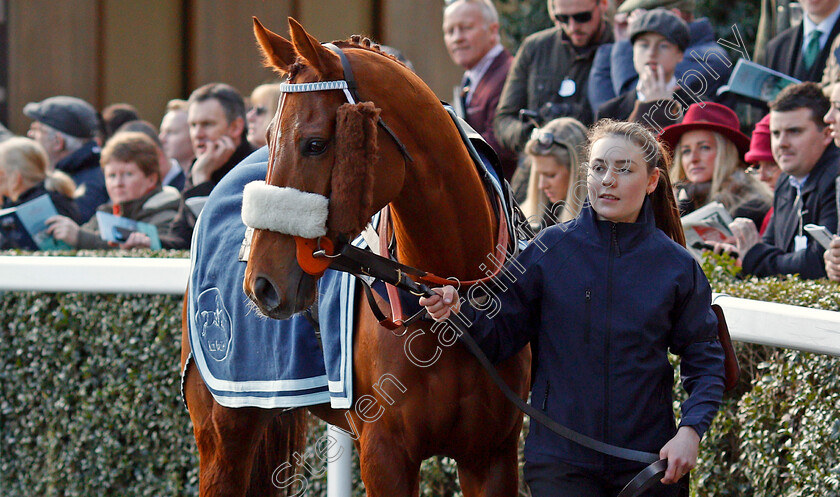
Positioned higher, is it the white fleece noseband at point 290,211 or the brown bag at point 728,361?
the white fleece noseband at point 290,211

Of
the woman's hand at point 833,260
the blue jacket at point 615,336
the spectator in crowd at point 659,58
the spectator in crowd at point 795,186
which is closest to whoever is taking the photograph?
the blue jacket at point 615,336

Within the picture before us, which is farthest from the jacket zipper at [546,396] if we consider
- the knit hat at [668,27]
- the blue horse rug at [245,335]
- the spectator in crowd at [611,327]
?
the knit hat at [668,27]

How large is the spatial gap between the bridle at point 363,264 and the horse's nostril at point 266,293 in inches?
3.4

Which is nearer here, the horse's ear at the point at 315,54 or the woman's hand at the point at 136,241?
the horse's ear at the point at 315,54

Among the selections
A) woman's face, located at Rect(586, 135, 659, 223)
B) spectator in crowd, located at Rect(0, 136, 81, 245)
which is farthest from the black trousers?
spectator in crowd, located at Rect(0, 136, 81, 245)

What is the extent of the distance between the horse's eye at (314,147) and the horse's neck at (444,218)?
250 millimetres

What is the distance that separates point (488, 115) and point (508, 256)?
3.51m

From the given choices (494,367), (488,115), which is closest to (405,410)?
(494,367)

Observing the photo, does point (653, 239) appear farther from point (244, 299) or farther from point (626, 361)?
point (244, 299)

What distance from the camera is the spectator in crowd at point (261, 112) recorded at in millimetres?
6566

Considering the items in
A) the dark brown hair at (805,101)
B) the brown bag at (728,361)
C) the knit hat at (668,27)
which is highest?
the knit hat at (668,27)

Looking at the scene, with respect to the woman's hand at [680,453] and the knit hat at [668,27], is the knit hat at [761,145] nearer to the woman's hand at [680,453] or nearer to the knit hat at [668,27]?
the knit hat at [668,27]

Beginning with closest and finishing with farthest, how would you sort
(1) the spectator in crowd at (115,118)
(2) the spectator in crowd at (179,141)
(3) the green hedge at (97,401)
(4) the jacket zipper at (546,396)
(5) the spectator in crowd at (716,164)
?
1. (4) the jacket zipper at (546,396)
2. (3) the green hedge at (97,401)
3. (5) the spectator in crowd at (716,164)
4. (2) the spectator in crowd at (179,141)
5. (1) the spectator in crowd at (115,118)

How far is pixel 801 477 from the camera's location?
9.49ft
